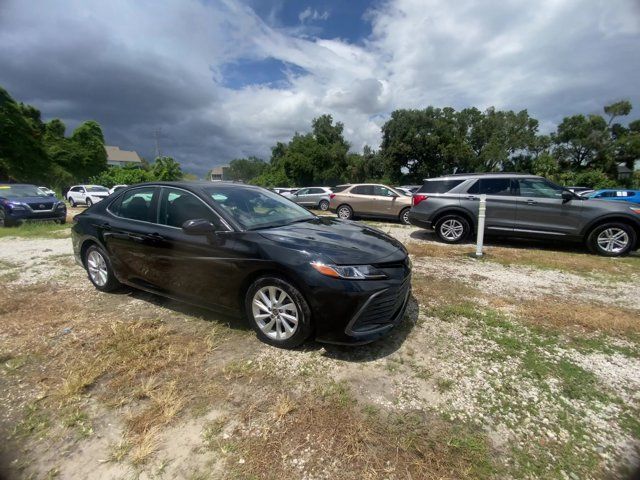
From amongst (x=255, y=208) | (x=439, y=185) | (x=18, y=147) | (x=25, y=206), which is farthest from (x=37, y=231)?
(x=18, y=147)

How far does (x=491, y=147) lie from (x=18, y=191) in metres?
47.0

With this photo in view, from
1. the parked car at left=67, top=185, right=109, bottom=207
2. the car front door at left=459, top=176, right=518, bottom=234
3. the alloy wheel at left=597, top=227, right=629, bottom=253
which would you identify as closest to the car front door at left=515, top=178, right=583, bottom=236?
the car front door at left=459, top=176, right=518, bottom=234

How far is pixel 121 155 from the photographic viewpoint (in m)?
95.8

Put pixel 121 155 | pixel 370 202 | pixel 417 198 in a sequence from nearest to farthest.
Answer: pixel 417 198, pixel 370 202, pixel 121 155

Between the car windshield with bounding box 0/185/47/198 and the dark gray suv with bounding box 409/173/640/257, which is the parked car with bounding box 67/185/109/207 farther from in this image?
the dark gray suv with bounding box 409/173/640/257

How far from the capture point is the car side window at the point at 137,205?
3.78m

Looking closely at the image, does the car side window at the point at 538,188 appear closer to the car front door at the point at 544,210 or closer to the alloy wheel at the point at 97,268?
the car front door at the point at 544,210

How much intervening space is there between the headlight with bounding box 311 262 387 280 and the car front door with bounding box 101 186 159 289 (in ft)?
6.71

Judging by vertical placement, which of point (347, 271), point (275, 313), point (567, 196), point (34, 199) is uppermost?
point (567, 196)

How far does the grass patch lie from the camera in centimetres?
909

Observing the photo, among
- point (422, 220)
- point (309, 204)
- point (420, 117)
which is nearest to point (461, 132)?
point (420, 117)

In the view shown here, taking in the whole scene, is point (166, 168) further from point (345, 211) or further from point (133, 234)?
point (133, 234)

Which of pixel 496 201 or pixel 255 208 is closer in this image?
pixel 255 208

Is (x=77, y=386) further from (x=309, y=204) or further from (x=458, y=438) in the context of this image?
(x=309, y=204)
